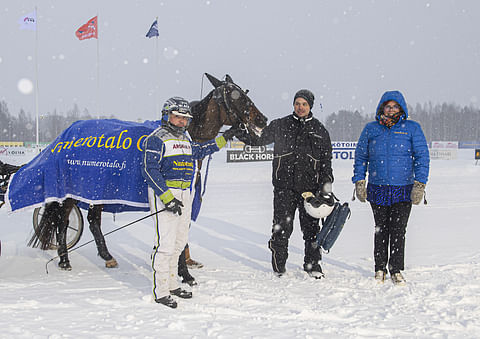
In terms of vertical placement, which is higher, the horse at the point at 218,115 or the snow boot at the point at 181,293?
the horse at the point at 218,115

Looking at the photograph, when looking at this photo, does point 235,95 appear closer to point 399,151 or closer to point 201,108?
point 201,108

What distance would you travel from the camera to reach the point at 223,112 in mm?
4781

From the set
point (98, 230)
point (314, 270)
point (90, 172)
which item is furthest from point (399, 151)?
point (98, 230)

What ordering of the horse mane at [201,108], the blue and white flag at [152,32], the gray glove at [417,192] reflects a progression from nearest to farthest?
the gray glove at [417,192], the horse mane at [201,108], the blue and white flag at [152,32]

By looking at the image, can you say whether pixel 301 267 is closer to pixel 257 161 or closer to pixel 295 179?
pixel 295 179

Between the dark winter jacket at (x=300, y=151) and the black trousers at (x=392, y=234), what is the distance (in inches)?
27.9

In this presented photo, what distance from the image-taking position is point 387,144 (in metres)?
4.39

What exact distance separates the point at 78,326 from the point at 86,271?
1.96m

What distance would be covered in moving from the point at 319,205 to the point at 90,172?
8.82 feet

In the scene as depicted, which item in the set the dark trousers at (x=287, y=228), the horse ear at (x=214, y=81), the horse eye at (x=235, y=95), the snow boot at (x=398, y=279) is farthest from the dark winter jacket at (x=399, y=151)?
the horse ear at (x=214, y=81)

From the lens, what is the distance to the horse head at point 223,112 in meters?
4.70

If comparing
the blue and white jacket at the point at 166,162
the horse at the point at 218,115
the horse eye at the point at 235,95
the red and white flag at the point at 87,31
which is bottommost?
the blue and white jacket at the point at 166,162

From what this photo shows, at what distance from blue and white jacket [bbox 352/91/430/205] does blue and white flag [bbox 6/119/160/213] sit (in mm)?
2566

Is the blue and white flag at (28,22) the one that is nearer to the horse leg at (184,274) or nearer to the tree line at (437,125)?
the horse leg at (184,274)
